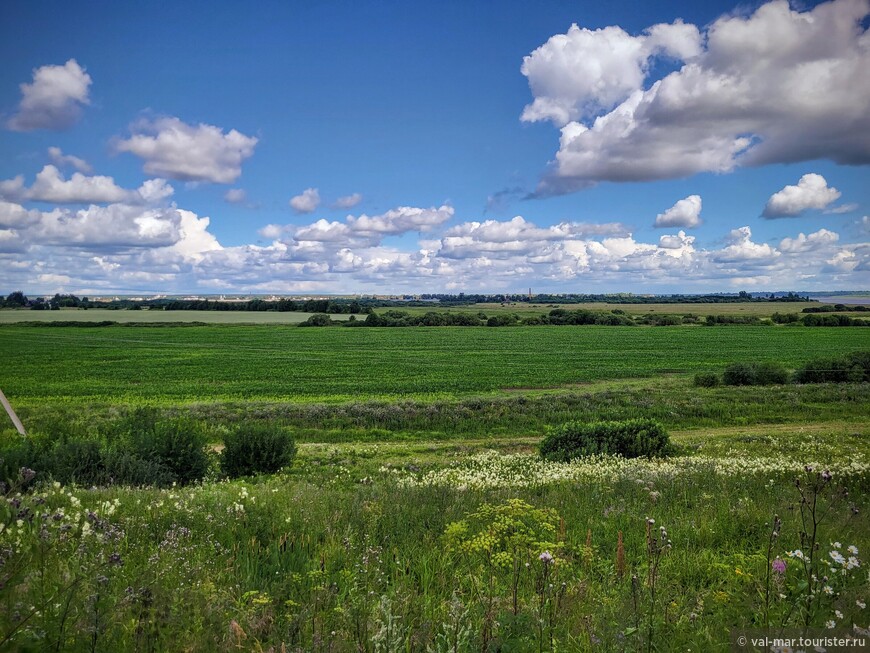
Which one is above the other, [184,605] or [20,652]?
[20,652]

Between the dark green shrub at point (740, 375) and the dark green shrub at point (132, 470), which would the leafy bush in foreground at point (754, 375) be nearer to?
the dark green shrub at point (740, 375)

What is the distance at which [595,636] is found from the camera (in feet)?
12.0

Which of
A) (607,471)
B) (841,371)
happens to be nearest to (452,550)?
(607,471)

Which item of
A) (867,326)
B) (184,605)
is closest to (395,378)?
(184,605)

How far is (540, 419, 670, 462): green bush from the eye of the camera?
18891mm

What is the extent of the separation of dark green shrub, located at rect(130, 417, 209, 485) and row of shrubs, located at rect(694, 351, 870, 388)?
3944 centimetres

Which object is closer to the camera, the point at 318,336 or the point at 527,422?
the point at 527,422

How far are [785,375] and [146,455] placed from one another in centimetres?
4556

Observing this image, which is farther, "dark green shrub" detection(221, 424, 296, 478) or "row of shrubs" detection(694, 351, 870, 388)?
"row of shrubs" detection(694, 351, 870, 388)

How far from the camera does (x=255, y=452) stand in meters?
17.7

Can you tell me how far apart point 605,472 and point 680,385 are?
3353 centimetres

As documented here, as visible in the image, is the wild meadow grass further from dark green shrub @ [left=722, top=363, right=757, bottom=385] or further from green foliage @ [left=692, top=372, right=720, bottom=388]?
dark green shrub @ [left=722, top=363, right=757, bottom=385]

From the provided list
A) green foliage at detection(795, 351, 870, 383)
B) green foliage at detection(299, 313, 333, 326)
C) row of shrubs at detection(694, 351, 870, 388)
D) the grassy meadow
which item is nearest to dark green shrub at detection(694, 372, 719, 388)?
row of shrubs at detection(694, 351, 870, 388)

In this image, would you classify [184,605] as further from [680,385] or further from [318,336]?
[318,336]
